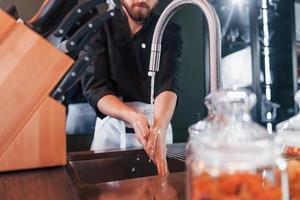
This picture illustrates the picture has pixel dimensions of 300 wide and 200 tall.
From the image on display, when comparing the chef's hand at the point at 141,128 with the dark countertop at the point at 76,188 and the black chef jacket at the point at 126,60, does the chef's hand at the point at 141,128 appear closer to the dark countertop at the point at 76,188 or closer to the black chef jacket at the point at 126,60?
the dark countertop at the point at 76,188

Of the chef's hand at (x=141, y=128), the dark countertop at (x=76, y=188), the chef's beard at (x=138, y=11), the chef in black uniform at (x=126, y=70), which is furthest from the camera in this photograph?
the chef's beard at (x=138, y=11)

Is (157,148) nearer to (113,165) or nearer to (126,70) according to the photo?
(113,165)

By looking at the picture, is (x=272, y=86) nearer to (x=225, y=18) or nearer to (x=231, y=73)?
(x=231, y=73)

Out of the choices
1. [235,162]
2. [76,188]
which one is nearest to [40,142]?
[76,188]

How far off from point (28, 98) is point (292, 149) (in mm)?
573

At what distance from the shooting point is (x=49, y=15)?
2.33ft

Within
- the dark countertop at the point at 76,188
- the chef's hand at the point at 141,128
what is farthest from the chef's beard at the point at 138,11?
the dark countertop at the point at 76,188

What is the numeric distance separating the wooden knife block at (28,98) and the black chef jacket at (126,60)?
0.53 meters

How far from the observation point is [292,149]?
1.40 feet

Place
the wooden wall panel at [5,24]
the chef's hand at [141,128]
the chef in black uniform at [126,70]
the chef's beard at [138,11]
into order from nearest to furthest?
1. the wooden wall panel at [5,24]
2. the chef's hand at [141,128]
3. the chef in black uniform at [126,70]
4. the chef's beard at [138,11]

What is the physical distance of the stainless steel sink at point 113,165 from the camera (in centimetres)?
91

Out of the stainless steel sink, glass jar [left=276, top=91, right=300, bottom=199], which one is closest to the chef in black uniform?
the stainless steel sink

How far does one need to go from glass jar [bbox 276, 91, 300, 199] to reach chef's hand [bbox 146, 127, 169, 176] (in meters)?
0.38

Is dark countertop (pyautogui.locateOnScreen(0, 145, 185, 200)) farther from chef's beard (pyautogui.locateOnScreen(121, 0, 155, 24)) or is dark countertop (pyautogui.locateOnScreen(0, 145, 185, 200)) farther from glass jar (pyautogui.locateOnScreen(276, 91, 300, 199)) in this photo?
chef's beard (pyautogui.locateOnScreen(121, 0, 155, 24))
